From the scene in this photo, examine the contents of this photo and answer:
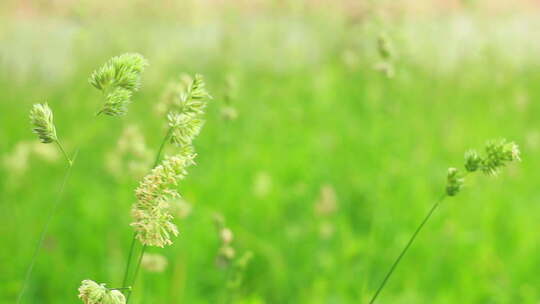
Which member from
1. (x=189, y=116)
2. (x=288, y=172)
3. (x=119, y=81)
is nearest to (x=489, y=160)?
(x=189, y=116)

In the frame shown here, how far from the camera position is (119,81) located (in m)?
0.96

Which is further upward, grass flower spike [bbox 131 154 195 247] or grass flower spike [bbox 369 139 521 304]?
grass flower spike [bbox 369 139 521 304]

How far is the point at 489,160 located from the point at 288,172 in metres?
2.61

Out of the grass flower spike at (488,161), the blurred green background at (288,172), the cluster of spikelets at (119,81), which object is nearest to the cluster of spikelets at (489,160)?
the grass flower spike at (488,161)

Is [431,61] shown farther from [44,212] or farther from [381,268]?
[44,212]

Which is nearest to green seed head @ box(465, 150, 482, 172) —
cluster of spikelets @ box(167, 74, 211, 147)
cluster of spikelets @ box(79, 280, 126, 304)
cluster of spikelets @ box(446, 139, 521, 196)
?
cluster of spikelets @ box(446, 139, 521, 196)

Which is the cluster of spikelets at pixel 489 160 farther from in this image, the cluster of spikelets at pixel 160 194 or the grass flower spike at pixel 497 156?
the cluster of spikelets at pixel 160 194

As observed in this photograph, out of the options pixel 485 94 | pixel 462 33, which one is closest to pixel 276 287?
pixel 485 94

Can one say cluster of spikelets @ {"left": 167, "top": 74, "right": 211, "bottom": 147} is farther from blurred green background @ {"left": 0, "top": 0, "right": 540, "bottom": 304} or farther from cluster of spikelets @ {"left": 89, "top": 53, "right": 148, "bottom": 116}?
blurred green background @ {"left": 0, "top": 0, "right": 540, "bottom": 304}

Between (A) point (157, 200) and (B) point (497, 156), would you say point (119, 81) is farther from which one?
(B) point (497, 156)

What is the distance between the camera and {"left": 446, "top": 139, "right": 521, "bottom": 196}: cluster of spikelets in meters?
1.07

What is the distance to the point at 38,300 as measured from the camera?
8.03 ft

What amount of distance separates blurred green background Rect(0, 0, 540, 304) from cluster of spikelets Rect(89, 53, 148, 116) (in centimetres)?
64

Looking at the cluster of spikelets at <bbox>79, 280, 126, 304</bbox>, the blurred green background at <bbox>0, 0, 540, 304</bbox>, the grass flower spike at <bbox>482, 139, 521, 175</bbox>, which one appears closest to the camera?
the cluster of spikelets at <bbox>79, 280, 126, 304</bbox>
